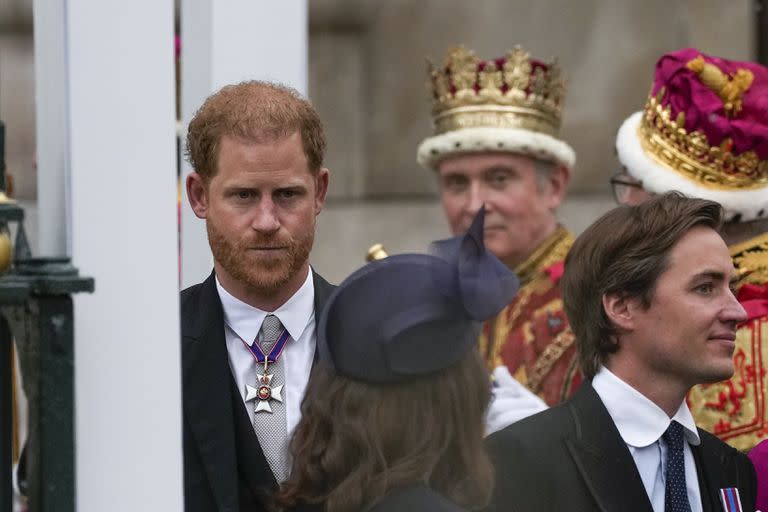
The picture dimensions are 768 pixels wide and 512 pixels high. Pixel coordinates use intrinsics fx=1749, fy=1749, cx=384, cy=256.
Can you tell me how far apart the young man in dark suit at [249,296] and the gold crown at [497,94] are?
2631mm

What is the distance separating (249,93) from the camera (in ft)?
10.3

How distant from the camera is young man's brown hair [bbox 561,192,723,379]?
3570 mm

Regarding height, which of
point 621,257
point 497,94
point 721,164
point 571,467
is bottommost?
point 571,467

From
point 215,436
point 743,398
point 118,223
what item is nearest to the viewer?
point 118,223

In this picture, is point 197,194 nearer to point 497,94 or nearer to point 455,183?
point 455,183

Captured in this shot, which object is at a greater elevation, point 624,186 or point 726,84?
point 726,84

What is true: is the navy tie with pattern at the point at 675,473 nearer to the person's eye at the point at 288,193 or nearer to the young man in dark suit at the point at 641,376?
the young man in dark suit at the point at 641,376

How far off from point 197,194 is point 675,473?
1093 mm

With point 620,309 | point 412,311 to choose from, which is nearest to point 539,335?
point 620,309

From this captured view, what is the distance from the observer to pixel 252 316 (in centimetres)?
321

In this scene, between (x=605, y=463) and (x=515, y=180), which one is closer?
(x=605, y=463)

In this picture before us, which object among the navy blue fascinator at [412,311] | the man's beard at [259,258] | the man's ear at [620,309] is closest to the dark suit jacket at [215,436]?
the man's beard at [259,258]

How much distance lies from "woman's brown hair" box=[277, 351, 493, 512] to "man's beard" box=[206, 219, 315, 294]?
1.37 feet

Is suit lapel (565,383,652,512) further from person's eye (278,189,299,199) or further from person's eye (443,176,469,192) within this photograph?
person's eye (443,176,469,192)
